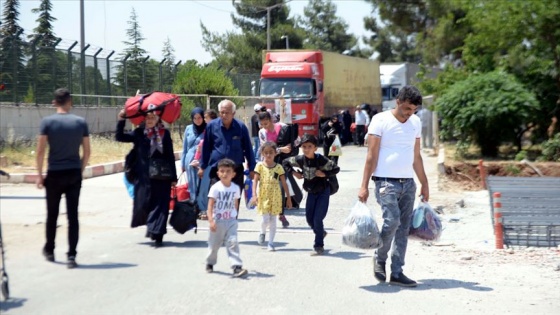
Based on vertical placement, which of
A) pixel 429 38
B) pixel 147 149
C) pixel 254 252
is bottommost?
pixel 254 252

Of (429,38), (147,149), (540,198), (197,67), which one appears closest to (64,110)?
(147,149)

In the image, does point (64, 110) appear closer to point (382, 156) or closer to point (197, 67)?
point (382, 156)

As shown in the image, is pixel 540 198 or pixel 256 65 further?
pixel 256 65

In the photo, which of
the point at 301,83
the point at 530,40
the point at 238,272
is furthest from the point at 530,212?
the point at 301,83

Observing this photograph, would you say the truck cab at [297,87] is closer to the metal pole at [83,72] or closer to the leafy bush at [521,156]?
the metal pole at [83,72]

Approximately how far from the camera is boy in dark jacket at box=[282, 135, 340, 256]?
10297 millimetres

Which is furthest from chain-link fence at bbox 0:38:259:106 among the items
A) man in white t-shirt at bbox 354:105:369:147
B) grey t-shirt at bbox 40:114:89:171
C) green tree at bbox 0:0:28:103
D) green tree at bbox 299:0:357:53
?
green tree at bbox 299:0:357:53

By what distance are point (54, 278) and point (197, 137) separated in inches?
184

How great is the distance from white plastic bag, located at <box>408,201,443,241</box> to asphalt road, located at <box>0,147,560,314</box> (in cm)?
50

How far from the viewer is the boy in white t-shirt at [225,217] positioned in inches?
349

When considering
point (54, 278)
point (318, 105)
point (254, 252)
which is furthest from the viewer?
point (318, 105)

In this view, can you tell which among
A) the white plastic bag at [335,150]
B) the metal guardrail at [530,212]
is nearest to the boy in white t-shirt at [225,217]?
the metal guardrail at [530,212]

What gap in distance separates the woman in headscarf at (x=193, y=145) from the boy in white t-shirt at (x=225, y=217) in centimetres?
378

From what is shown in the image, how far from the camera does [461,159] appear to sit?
24.2 metres
